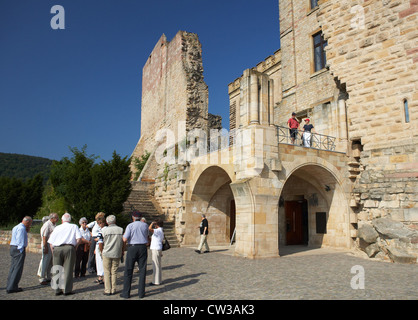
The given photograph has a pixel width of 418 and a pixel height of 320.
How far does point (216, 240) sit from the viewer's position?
547 inches

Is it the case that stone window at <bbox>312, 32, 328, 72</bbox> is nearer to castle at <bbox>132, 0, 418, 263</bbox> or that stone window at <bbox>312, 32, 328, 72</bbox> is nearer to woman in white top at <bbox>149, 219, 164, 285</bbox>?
castle at <bbox>132, 0, 418, 263</bbox>

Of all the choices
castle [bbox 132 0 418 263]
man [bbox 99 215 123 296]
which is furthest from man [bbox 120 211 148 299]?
castle [bbox 132 0 418 263]

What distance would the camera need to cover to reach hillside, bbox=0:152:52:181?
61125 millimetres

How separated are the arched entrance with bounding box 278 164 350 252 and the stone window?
597cm

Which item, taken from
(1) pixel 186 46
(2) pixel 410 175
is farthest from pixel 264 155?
(1) pixel 186 46

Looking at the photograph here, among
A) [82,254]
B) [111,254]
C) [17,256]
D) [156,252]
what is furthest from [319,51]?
[17,256]

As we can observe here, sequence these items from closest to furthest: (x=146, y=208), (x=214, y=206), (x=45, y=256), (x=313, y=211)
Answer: (x=45, y=256) → (x=313, y=211) → (x=214, y=206) → (x=146, y=208)

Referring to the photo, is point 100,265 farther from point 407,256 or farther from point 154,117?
point 154,117

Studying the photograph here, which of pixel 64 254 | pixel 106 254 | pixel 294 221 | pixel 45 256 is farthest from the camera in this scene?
pixel 294 221

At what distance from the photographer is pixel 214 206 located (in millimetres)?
14156

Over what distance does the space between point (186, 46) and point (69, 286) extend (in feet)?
57.0

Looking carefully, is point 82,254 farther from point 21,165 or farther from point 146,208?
point 21,165

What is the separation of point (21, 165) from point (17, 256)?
69195 mm

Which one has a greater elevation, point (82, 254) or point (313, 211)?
point (313, 211)
